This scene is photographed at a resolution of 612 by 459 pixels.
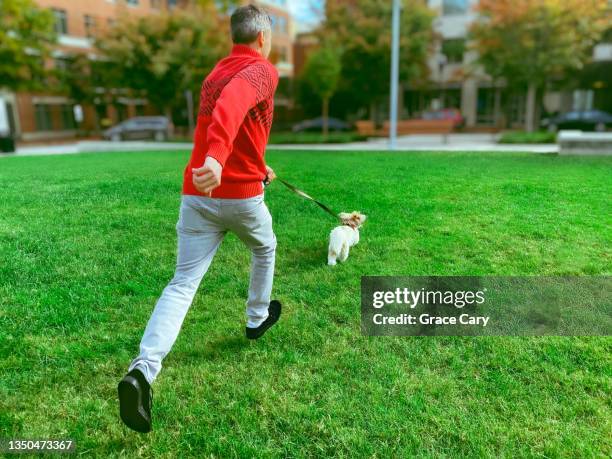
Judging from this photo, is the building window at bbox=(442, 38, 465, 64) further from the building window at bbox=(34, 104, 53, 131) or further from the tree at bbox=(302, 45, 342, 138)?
the building window at bbox=(34, 104, 53, 131)

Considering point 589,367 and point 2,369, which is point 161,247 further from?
point 589,367

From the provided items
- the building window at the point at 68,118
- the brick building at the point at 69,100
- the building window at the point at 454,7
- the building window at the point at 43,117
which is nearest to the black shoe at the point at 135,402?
the brick building at the point at 69,100

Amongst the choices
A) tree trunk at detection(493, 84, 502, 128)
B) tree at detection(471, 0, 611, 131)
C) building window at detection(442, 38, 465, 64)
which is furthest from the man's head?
tree trunk at detection(493, 84, 502, 128)

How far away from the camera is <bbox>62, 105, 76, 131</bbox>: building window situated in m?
36.6

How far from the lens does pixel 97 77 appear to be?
32.9 meters

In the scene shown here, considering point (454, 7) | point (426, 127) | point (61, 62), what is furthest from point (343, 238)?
point (454, 7)

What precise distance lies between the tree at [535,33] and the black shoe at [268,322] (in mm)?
22197

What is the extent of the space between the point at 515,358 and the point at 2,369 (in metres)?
2.98

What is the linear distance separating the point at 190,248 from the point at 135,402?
78cm

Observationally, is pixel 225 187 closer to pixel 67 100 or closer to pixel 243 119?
pixel 243 119

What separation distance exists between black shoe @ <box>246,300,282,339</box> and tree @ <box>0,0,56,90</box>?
85.7 feet

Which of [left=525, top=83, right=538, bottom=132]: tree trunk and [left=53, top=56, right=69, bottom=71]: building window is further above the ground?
[left=53, top=56, right=69, bottom=71]: building window

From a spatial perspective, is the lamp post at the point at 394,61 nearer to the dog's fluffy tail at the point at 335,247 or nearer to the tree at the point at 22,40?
the dog's fluffy tail at the point at 335,247

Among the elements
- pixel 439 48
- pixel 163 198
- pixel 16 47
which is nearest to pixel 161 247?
pixel 163 198
